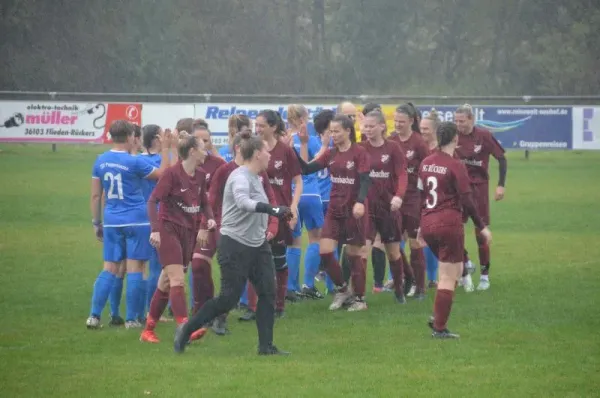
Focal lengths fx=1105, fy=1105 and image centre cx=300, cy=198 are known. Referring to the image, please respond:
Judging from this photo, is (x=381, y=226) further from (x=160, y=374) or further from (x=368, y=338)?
(x=160, y=374)

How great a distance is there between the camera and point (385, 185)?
11.8 m

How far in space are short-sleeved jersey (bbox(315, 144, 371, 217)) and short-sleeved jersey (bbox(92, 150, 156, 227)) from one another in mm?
1914

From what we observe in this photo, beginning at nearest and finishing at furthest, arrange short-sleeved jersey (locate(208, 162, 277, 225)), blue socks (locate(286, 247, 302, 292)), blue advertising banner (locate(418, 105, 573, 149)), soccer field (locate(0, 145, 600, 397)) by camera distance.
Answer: soccer field (locate(0, 145, 600, 397)) → short-sleeved jersey (locate(208, 162, 277, 225)) → blue socks (locate(286, 247, 302, 292)) → blue advertising banner (locate(418, 105, 573, 149))

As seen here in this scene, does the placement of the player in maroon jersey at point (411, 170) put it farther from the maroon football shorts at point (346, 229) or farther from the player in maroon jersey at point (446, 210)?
the player in maroon jersey at point (446, 210)

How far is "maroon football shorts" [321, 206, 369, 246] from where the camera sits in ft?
37.2

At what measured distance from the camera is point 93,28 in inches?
1876

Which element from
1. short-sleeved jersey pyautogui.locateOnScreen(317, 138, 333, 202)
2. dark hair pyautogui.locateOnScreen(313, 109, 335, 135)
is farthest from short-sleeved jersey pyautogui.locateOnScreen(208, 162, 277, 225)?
short-sleeved jersey pyautogui.locateOnScreen(317, 138, 333, 202)

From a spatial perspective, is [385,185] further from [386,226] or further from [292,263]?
[292,263]

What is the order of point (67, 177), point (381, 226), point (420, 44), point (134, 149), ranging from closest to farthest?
point (134, 149), point (381, 226), point (67, 177), point (420, 44)

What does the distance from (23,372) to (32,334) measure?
176 centimetres

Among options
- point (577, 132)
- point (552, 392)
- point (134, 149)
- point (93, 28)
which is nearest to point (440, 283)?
point (552, 392)

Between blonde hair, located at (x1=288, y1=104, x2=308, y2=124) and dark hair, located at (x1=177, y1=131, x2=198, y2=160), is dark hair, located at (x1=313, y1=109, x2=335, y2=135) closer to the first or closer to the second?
blonde hair, located at (x1=288, y1=104, x2=308, y2=124)

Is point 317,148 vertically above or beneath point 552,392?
above

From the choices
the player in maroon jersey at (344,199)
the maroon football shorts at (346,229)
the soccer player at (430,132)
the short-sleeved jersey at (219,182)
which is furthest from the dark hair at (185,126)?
the soccer player at (430,132)
